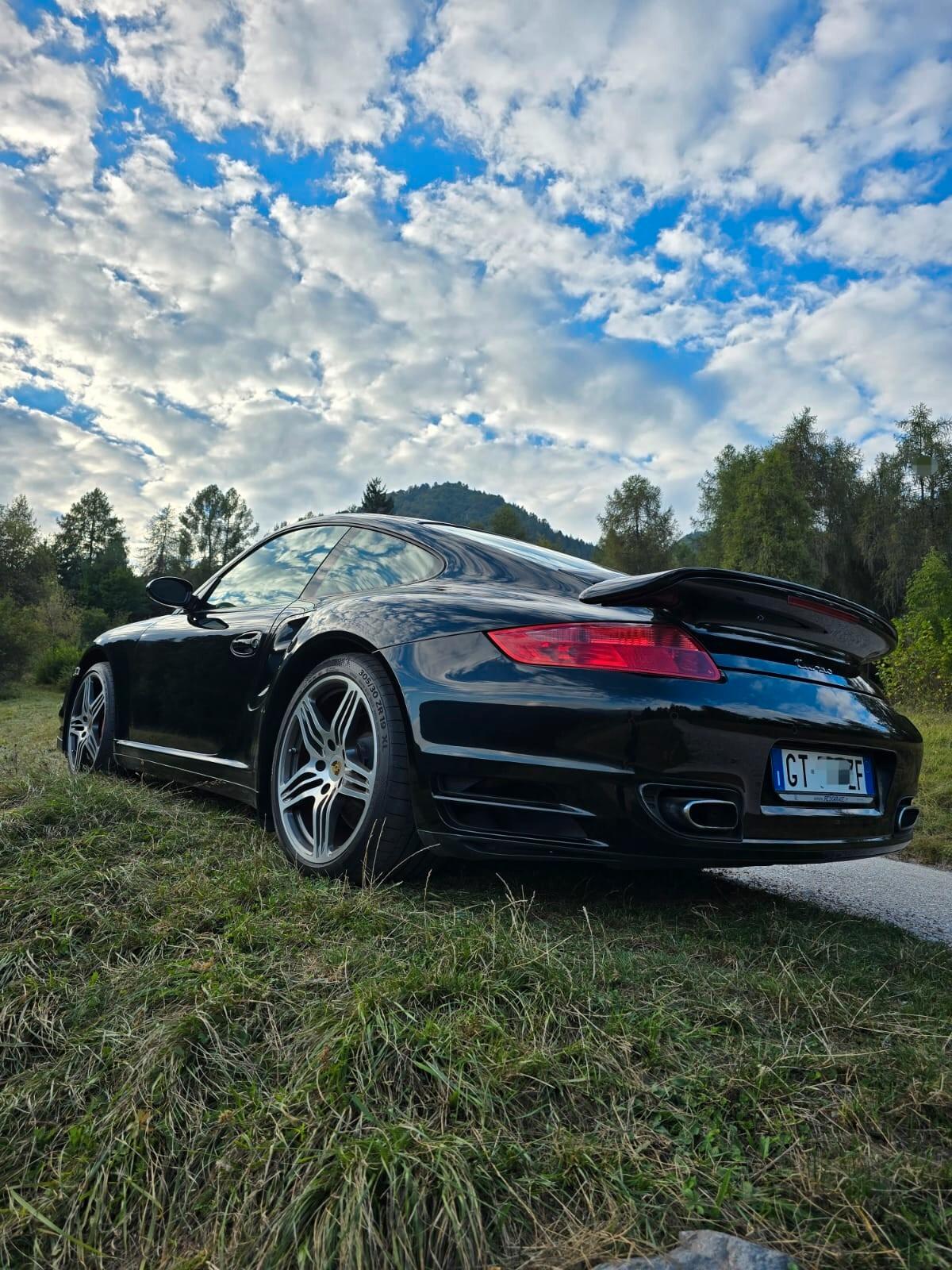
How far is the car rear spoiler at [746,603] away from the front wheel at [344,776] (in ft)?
2.24

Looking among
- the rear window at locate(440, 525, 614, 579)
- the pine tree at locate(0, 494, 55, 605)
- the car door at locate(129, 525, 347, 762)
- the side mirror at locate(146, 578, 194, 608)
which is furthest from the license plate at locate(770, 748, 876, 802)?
the pine tree at locate(0, 494, 55, 605)

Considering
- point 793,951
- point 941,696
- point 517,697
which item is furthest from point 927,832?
point 941,696

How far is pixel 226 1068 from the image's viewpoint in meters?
1.30

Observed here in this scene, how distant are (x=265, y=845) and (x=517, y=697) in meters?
1.12

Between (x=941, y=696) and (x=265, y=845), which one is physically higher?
(x=941, y=696)

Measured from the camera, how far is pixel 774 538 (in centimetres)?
4262

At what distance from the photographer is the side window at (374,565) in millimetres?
2763

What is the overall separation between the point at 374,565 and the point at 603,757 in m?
1.32

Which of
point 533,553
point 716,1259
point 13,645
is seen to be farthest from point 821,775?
point 13,645

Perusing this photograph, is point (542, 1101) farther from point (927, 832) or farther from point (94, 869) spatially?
point (927, 832)

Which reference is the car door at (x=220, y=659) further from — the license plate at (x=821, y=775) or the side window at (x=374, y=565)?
Result: the license plate at (x=821, y=775)

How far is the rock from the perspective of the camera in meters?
0.88

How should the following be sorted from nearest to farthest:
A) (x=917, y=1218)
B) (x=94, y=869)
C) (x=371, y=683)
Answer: (x=917, y=1218), (x=94, y=869), (x=371, y=683)

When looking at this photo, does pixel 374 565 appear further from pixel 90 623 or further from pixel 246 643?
pixel 90 623
